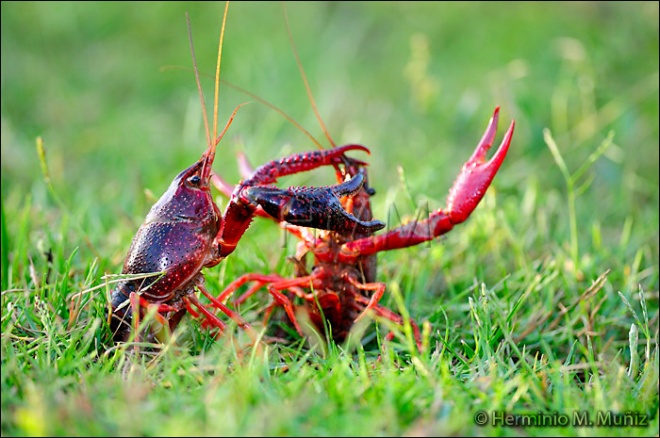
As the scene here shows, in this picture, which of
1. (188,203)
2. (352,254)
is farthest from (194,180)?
Answer: (352,254)

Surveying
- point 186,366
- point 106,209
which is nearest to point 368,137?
point 106,209

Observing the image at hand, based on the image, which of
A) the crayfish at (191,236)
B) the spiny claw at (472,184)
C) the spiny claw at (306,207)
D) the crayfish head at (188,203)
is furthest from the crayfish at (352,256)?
the crayfish head at (188,203)

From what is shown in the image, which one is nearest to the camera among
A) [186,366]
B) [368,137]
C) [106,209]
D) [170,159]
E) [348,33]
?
[186,366]

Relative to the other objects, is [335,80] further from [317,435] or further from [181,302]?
[317,435]

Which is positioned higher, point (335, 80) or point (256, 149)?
point (335, 80)

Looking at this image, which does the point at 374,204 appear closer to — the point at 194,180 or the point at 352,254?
the point at 352,254

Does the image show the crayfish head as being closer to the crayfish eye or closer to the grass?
the crayfish eye
